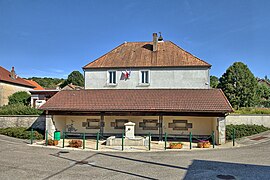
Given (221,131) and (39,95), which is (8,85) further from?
(221,131)

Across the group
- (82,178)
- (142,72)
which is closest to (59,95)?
(142,72)

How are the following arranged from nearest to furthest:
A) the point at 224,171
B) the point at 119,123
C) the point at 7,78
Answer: the point at 224,171 < the point at 119,123 < the point at 7,78

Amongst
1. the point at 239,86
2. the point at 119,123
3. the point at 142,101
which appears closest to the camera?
the point at 142,101

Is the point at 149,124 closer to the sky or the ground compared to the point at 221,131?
closer to the sky

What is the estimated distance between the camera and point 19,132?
63.0 feet

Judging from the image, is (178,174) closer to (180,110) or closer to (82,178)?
(82,178)

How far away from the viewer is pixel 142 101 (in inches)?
743

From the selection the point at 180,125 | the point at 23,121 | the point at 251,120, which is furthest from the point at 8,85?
the point at 251,120

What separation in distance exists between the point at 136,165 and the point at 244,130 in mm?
13628

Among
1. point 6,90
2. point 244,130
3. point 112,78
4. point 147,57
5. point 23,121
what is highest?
point 147,57

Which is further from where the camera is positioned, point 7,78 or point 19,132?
point 7,78

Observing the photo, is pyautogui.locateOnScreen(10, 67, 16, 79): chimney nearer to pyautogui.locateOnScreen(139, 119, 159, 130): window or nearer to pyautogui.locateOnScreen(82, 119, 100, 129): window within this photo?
pyautogui.locateOnScreen(82, 119, 100, 129): window

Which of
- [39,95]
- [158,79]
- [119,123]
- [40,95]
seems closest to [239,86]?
[158,79]

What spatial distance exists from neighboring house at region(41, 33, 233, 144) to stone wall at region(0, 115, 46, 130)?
235 centimetres
